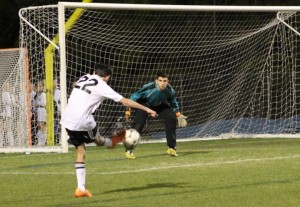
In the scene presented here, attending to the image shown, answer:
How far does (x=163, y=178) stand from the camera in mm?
15031

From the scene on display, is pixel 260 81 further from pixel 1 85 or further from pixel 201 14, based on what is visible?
pixel 1 85

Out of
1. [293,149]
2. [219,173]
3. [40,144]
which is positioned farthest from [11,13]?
[219,173]

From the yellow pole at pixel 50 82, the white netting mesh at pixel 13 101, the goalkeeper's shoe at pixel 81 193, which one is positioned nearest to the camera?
the goalkeeper's shoe at pixel 81 193

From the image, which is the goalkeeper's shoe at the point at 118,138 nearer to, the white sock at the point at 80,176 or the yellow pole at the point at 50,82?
the white sock at the point at 80,176

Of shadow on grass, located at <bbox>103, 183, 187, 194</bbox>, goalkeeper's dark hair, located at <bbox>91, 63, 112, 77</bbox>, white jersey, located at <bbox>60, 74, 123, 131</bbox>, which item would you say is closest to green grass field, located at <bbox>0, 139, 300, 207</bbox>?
shadow on grass, located at <bbox>103, 183, 187, 194</bbox>

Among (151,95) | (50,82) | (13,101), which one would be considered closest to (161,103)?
(151,95)

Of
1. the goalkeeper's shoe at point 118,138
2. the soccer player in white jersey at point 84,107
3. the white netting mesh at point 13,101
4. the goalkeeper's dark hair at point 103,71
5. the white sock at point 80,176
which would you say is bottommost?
the white netting mesh at point 13,101

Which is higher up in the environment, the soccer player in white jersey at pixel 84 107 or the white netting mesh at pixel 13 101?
the soccer player in white jersey at pixel 84 107

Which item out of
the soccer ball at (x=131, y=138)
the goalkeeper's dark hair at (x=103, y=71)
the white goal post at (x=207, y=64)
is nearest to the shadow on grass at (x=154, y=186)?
the soccer ball at (x=131, y=138)

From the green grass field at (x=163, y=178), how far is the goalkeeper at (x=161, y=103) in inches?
16.0

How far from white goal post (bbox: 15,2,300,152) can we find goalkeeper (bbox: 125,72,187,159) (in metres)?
5.44

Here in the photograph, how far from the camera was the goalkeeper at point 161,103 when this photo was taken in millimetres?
19359

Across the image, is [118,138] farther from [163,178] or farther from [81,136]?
[163,178]

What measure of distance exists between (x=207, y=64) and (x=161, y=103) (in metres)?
7.76
